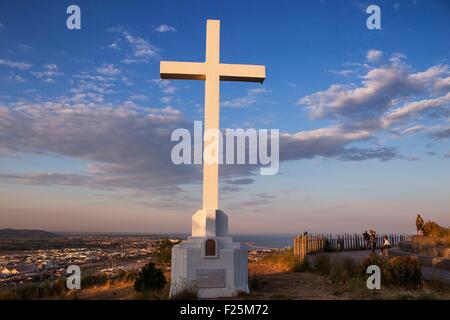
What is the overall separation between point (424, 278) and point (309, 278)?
3648 millimetres

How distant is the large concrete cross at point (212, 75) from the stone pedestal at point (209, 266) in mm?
963

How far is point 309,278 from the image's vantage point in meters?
13.9

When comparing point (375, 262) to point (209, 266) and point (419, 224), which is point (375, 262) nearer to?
point (209, 266)

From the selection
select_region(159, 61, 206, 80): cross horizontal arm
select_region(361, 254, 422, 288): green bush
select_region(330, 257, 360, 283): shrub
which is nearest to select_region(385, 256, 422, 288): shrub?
select_region(361, 254, 422, 288): green bush

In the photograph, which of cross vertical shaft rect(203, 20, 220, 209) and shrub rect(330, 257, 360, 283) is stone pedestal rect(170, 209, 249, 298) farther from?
shrub rect(330, 257, 360, 283)

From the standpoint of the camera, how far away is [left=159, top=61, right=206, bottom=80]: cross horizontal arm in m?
11.8

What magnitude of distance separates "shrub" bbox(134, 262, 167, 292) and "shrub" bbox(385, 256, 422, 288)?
6.89 m

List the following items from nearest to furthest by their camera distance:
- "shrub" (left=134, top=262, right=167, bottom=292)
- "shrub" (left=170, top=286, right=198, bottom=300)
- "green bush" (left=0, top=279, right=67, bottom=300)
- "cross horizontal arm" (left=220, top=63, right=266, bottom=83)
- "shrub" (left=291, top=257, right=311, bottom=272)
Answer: "shrub" (left=170, top=286, right=198, bottom=300), "green bush" (left=0, top=279, right=67, bottom=300), "shrub" (left=134, top=262, right=167, bottom=292), "cross horizontal arm" (left=220, top=63, right=266, bottom=83), "shrub" (left=291, top=257, right=311, bottom=272)

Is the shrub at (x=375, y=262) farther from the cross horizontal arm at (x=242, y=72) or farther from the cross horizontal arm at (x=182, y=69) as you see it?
the cross horizontal arm at (x=182, y=69)

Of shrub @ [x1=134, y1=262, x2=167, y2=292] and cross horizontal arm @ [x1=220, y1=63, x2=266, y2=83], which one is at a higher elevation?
cross horizontal arm @ [x1=220, y1=63, x2=266, y2=83]
